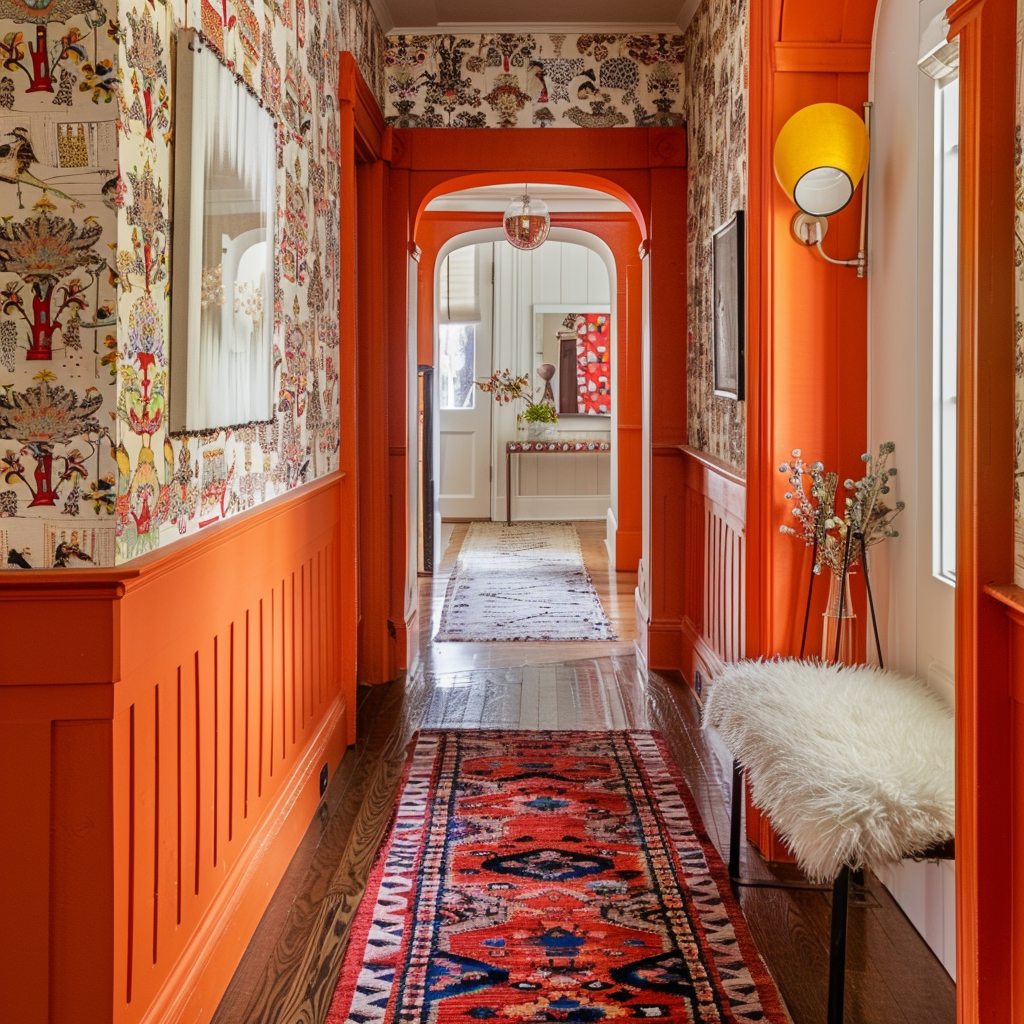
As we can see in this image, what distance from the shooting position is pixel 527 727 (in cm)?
454

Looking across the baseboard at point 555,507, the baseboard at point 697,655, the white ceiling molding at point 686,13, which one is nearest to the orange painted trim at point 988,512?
the baseboard at point 697,655

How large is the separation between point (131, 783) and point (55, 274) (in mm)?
856

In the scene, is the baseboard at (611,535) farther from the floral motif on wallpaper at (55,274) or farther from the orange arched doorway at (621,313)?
the floral motif on wallpaper at (55,274)

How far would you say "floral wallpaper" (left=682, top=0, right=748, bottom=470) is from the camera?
404cm

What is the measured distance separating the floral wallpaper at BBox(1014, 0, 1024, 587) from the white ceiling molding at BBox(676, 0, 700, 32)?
11.3ft

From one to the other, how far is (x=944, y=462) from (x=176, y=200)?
189 cm

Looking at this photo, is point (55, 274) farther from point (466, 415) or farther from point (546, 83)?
point (466, 415)

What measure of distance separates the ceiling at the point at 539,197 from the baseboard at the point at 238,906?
16.3 ft

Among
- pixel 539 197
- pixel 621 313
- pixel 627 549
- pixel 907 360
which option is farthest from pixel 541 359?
pixel 907 360

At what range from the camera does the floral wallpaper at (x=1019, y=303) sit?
1.71 meters

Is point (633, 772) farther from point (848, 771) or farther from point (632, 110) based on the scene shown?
point (632, 110)

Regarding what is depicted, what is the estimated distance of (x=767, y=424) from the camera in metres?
3.26

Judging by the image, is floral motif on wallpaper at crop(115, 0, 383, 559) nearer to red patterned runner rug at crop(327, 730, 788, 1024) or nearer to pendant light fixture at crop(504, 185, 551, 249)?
red patterned runner rug at crop(327, 730, 788, 1024)

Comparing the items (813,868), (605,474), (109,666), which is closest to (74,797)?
(109,666)
